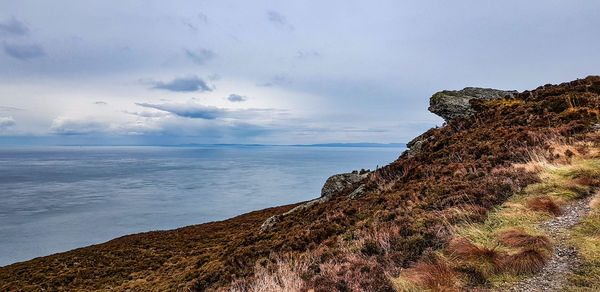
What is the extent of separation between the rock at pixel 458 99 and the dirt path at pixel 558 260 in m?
15.4

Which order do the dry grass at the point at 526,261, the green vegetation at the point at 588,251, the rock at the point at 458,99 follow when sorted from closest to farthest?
the green vegetation at the point at 588,251, the dry grass at the point at 526,261, the rock at the point at 458,99

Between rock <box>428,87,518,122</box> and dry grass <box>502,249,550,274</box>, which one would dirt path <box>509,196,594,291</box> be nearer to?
dry grass <box>502,249,550,274</box>

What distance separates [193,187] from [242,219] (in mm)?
91292

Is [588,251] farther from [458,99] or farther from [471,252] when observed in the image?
[458,99]

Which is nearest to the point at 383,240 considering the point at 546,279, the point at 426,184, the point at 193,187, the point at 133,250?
the point at 546,279

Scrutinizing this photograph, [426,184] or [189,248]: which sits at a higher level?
[426,184]

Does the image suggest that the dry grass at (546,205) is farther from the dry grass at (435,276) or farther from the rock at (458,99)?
the rock at (458,99)

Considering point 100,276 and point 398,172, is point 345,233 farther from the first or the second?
point 100,276

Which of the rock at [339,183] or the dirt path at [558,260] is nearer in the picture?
the dirt path at [558,260]

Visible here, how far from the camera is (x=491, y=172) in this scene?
29.2 feet

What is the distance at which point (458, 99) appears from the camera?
20219mm

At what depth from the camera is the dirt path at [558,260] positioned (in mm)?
3467

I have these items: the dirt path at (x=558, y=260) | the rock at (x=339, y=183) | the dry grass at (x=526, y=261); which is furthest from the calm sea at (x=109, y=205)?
the dirt path at (x=558, y=260)

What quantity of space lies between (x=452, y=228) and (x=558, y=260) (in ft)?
6.40
